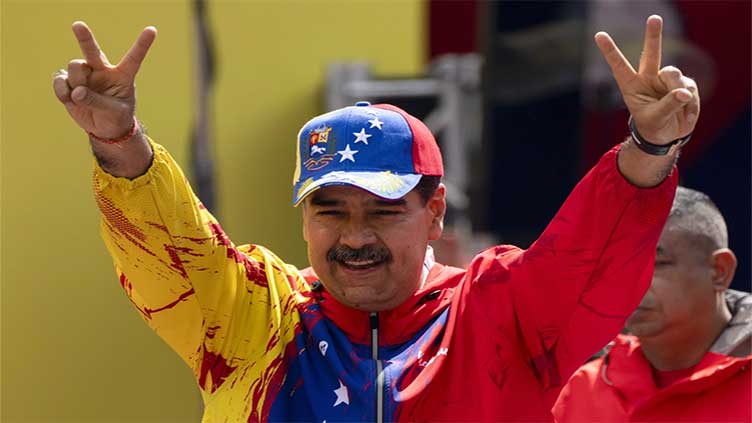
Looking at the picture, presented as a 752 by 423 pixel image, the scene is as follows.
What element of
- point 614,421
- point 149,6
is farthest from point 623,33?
point 614,421

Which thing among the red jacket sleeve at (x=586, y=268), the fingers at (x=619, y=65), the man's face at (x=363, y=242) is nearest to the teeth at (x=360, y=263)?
the man's face at (x=363, y=242)

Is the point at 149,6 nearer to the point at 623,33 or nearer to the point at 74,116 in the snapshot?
the point at 623,33

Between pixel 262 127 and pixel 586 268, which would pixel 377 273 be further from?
pixel 262 127

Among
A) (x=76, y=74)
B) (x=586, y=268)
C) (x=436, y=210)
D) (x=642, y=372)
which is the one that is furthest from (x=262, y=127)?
(x=586, y=268)

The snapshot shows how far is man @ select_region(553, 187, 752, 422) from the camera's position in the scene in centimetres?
295

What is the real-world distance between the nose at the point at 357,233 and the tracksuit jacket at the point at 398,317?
0.60ft

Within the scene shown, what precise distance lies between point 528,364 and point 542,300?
15cm

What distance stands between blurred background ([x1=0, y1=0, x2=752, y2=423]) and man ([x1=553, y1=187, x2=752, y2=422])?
1.78 m

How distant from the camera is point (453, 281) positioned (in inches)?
94.2

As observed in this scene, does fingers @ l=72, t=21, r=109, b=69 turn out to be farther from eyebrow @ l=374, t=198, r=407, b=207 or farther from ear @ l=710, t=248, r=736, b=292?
ear @ l=710, t=248, r=736, b=292

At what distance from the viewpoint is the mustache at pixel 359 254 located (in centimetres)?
222

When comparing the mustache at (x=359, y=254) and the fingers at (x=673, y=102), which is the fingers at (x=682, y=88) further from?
the mustache at (x=359, y=254)

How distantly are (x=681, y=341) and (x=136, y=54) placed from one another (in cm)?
171

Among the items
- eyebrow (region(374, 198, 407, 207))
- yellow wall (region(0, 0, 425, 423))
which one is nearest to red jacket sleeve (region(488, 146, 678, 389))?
eyebrow (region(374, 198, 407, 207))
